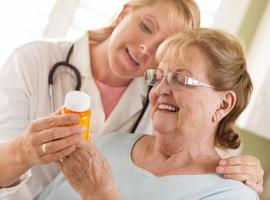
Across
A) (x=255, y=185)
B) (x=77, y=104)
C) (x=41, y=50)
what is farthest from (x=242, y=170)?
(x=41, y=50)

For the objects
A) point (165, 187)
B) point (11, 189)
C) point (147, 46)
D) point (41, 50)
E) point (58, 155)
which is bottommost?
point (11, 189)

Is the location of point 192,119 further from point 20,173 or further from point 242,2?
point 242,2

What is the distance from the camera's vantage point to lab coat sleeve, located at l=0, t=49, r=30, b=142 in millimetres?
1336

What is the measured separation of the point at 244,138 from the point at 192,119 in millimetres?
1291

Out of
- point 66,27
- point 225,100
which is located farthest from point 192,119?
point 66,27

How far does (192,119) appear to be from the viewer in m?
1.22

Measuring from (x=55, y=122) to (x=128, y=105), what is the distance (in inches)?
22.8

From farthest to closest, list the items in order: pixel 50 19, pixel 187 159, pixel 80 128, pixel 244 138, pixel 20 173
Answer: pixel 244 138 < pixel 50 19 < pixel 187 159 < pixel 20 173 < pixel 80 128

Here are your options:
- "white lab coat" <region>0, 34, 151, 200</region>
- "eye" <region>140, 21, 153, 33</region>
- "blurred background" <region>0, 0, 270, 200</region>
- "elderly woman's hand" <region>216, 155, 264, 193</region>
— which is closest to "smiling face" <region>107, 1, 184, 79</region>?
"eye" <region>140, 21, 153, 33</region>

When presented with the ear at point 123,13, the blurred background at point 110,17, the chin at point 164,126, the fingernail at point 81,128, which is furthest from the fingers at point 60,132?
the blurred background at point 110,17

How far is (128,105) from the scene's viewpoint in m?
1.56

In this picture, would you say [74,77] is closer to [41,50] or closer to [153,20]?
[41,50]

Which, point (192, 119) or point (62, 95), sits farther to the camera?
point (62, 95)

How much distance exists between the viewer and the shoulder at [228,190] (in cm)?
119
